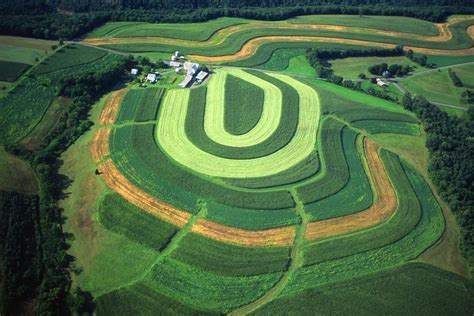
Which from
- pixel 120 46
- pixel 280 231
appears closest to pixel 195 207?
pixel 280 231

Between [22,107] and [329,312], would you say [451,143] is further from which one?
[22,107]

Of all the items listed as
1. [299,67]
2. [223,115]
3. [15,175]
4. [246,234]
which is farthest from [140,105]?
[299,67]

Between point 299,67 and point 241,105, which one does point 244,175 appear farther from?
point 299,67

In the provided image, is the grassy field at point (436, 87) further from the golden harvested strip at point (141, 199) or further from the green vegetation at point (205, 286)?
the golden harvested strip at point (141, 199)

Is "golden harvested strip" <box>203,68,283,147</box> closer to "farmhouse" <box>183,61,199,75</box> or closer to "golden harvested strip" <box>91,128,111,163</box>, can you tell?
"farmhouse" <box>183,61,199,75</box>

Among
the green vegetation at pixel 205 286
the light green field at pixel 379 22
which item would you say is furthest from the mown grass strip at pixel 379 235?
the light green field at pixel 379 22

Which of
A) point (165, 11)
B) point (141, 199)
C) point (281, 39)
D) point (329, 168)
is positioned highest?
point (165, 11)
